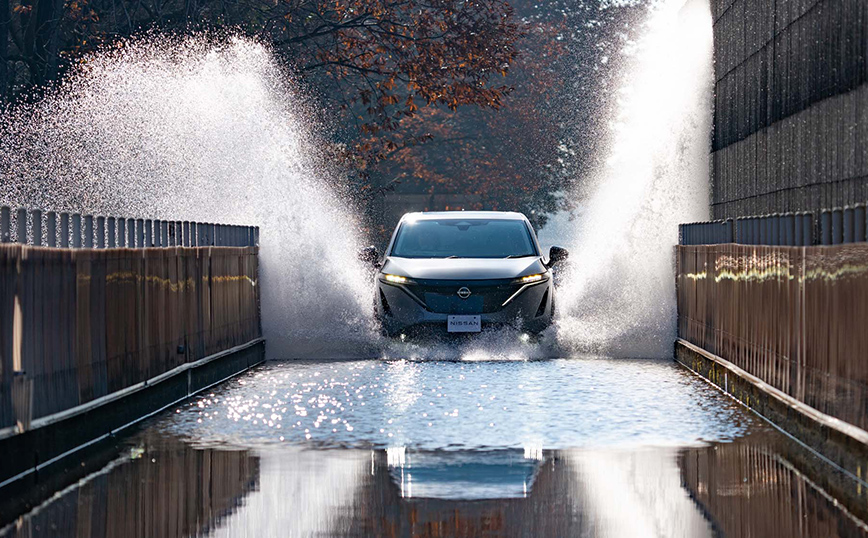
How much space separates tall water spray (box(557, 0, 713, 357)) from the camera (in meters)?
21.6

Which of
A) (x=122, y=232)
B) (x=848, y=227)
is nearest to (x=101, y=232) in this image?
(x=122, y=232)

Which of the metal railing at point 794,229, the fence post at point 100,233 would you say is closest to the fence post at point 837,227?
the metal railing at point 794,229

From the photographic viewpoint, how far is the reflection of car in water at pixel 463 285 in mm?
20141

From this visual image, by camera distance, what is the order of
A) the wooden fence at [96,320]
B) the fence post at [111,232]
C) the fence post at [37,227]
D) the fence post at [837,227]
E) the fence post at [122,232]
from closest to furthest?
the wooden fence at [96,320] → the fence post at [837,227] → the fence post at [37,227] → the fence post at [111,232] → the fence post at [122,232]

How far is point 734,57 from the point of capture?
2650cm

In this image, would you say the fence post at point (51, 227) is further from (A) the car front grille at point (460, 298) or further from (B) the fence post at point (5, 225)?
(A) the car front grille at point (460, 298)

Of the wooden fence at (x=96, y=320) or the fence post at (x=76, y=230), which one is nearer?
the wooden fence at (x=96, y=320)

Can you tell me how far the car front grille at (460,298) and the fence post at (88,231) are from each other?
696 centimetres

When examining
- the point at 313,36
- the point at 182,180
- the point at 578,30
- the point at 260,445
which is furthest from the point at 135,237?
the point at 578,30

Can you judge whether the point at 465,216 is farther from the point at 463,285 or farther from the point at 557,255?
the point at 463,285

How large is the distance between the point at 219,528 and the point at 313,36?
1098 inches

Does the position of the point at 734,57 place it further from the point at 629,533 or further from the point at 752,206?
the point at 629,533

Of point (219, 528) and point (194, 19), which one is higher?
point (194, 19)

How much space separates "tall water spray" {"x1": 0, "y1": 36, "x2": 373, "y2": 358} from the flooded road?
11.8m
